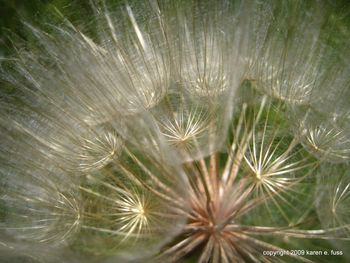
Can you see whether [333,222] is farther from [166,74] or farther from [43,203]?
[43,203]

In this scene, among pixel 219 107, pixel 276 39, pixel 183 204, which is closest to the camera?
pixel 183 204

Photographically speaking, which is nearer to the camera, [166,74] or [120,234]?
[120,234]

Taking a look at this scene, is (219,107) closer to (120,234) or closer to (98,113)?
(98,113)

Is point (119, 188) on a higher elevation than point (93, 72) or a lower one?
lower

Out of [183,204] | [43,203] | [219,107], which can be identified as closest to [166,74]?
[219,107]

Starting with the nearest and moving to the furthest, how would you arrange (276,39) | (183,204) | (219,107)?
(183,204) < (219,107) < (276,39)

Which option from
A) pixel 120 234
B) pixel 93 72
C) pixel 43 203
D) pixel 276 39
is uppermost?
pixel 276 39
